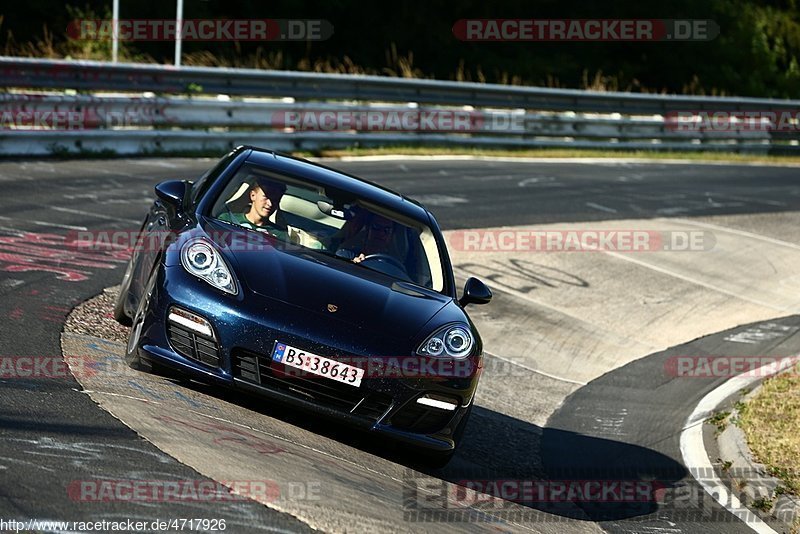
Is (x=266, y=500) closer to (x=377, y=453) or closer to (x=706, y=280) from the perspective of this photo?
(x=377, y=453)

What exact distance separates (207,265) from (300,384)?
87 cm

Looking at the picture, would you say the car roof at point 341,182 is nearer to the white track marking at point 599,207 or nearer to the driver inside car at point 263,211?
the driver inside car at point 263,211

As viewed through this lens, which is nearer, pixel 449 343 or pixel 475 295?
pixel 449 343

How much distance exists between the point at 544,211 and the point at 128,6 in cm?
2137

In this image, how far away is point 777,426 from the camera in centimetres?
831

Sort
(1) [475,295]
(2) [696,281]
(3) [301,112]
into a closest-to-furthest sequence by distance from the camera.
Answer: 1. (1) [475,295]
2. (2) [696,281]
3. (3) [301,112]

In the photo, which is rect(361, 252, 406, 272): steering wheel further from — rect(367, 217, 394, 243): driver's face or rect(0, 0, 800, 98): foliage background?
rect(0, 0, 800, 98): foliage background

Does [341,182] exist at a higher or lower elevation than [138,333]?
higher

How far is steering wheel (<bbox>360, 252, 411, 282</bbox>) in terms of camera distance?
6.98 metres

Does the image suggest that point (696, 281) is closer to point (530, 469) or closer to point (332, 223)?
point (530, 469)

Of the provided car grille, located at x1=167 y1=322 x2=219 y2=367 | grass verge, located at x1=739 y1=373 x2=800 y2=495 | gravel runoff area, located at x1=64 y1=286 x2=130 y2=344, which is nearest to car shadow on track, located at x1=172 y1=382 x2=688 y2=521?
car grille, located at x1=167 y1=322 x2=219 y2=367

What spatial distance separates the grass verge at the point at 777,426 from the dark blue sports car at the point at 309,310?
2244 millimetres

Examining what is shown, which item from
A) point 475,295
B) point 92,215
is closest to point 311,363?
point 475,295

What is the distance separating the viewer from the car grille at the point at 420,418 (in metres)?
5.96
